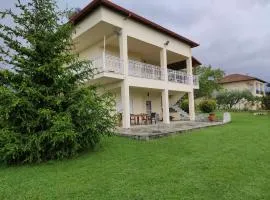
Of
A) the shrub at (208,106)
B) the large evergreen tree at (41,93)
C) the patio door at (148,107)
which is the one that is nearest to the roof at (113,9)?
the large evergreen tree at (41,93)

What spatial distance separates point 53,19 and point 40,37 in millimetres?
877

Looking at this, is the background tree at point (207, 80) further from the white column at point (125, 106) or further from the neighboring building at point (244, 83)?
the white column at point (125, 106)

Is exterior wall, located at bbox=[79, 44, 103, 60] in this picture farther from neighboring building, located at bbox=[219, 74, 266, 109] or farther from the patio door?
neighboring building, located at bbox=[219, 74, 266, 109]

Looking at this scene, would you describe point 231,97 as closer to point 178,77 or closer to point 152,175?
point 178,77

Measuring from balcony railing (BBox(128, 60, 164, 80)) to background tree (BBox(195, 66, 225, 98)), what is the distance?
21.0 m

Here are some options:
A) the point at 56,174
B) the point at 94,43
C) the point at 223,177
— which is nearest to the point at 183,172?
the point at 223,177

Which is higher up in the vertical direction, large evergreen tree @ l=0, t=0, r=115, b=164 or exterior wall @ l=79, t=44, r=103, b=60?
exterior wall @ l=79, t=44, r=103, b=60

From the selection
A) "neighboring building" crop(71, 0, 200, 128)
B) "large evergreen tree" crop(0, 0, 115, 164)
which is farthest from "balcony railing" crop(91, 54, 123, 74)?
"large evergreen tree" crop(0, 0, 115, 164)

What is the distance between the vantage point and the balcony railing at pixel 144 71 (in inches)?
538

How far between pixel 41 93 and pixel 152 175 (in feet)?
14.8

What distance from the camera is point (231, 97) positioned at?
121 ft

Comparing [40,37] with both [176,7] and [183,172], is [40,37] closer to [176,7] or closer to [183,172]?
[183,172]

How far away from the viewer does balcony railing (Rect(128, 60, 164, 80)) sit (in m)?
13.7

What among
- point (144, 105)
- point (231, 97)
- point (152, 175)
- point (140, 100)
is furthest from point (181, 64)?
point (231, 97)
